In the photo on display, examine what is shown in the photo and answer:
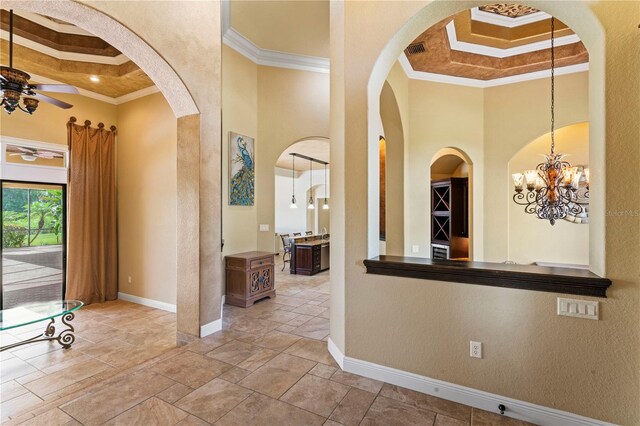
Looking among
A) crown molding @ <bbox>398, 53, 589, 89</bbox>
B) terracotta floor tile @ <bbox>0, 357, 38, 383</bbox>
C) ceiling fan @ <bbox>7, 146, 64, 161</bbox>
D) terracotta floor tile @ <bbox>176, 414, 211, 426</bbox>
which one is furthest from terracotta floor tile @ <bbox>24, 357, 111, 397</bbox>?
crown molding @ <bbox>398, 53, 589, 89</bbox>

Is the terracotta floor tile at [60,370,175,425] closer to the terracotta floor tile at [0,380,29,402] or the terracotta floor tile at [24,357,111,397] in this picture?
the terracotta floor tile at [24,357,111,397]

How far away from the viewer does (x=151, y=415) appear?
2.11 metres

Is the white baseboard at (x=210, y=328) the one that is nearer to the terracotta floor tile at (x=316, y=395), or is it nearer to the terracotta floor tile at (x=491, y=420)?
the terracotta floor tile at (x=316, y=395)

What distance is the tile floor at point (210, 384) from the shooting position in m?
2.09

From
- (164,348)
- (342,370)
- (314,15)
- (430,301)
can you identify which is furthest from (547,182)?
(164,348)

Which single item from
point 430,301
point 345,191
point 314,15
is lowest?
point 430,301

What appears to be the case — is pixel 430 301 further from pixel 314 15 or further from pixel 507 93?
pixel 507 93

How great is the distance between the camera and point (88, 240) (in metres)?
5.02

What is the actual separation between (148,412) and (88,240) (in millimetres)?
4076

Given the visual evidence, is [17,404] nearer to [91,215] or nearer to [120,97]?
[91,215]

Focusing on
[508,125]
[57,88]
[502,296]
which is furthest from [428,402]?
[508,125]

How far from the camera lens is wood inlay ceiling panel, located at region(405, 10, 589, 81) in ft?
12.9

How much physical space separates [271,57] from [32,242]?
4.96m

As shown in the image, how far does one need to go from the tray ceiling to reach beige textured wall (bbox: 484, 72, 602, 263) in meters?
5.83
